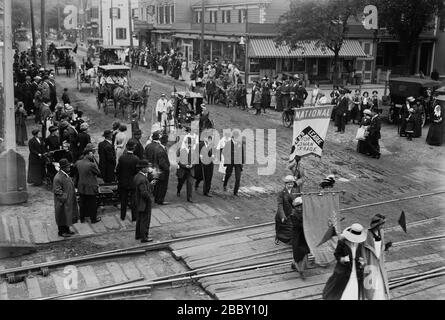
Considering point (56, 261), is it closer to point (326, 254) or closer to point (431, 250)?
point (326, 254)

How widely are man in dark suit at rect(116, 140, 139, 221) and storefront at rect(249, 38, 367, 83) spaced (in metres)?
25.0

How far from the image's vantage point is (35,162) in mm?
14258

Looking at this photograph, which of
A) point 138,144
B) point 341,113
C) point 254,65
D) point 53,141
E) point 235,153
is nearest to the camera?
point 138,144

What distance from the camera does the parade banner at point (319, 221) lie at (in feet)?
30.9

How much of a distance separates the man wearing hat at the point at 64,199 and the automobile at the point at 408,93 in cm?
1770

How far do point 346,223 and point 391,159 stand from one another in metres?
7.87

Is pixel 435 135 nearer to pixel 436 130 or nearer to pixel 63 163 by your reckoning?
pixel 436 130

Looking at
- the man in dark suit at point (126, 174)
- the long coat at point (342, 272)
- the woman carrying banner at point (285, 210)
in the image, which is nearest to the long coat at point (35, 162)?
the man in dark suit at point (126, 174)

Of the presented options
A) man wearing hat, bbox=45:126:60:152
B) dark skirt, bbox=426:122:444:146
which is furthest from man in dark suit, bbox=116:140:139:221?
dark skirt, bbox=426:122:444:146

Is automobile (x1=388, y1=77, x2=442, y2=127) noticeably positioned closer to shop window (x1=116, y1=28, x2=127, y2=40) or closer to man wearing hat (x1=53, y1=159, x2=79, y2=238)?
man wearing hat (x1=53, y1=159, x2=79, y2=238)

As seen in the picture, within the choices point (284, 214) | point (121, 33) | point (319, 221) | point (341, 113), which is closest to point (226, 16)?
point (121, 33)

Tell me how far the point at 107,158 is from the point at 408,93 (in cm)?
1616
